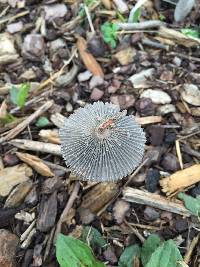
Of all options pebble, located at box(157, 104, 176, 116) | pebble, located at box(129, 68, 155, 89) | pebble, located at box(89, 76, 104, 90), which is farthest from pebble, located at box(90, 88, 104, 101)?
pebble, located at box(157, 104, 176, 116)

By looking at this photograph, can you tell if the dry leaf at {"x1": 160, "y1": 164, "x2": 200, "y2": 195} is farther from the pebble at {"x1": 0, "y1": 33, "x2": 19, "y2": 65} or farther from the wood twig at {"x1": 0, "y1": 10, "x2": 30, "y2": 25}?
the wood twig at {"x1": 0, "y1": 10, "x2": 30, "y2": 25}

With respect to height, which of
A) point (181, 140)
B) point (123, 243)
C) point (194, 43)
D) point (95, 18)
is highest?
point (95, 18)

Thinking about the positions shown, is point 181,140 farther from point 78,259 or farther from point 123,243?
point 78,259

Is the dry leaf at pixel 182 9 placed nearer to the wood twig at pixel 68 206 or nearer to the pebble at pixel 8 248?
the wood twig at pixel 68 206

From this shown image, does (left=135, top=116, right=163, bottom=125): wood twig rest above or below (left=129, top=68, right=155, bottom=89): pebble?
below

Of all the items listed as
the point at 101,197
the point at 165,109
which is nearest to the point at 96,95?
the point at 165,109

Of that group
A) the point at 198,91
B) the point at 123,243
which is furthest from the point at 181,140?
the point at 123,243
